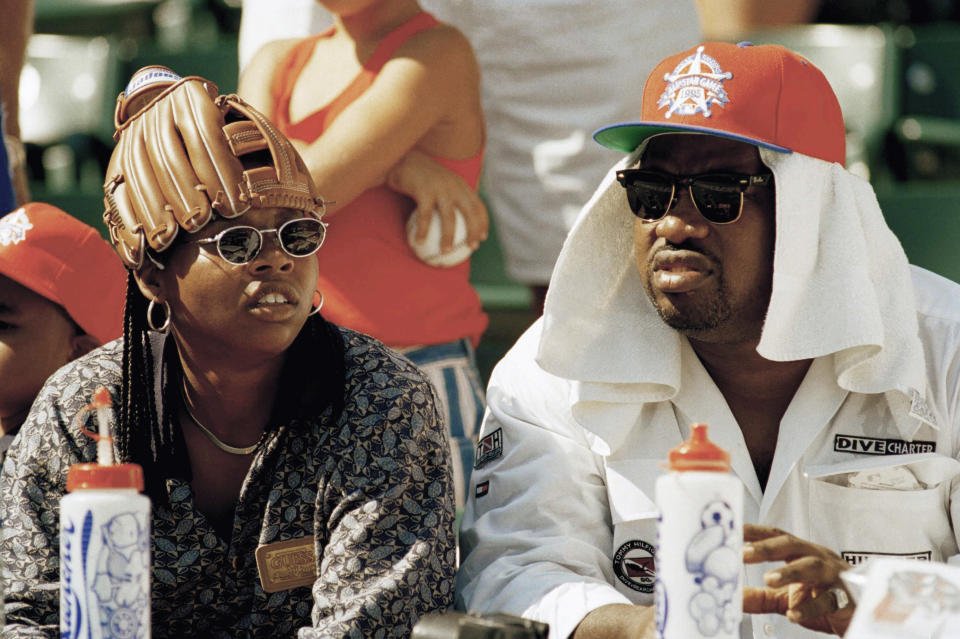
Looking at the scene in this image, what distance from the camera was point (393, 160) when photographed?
10.8 feet

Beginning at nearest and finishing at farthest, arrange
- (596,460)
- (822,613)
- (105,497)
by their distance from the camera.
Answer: (105,497)
(822,613)
(596,460)

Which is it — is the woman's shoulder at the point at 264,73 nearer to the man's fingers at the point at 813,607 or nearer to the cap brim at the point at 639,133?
the cap brim at the point at 639,133

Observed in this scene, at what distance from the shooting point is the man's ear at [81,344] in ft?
10.6

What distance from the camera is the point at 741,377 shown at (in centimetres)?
275

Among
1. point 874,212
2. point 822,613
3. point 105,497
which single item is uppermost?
point 874,212

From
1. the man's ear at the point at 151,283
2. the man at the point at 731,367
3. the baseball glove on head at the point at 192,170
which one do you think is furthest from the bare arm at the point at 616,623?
the man's ear at the point at 151,283

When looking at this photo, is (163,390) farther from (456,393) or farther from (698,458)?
(698,458)

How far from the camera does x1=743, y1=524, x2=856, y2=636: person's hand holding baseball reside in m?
1.94

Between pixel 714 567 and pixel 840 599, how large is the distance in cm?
44

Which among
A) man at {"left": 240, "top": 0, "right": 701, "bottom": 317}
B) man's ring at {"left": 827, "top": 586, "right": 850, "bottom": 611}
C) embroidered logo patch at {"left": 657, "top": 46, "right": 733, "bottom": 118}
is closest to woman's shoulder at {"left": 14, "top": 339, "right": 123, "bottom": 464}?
embroidered logo patch at {"left": 657, "top": 46, "right": 733, "bottom": 118}

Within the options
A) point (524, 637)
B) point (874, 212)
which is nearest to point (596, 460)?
point (874, 212)

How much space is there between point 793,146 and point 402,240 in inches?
43.7

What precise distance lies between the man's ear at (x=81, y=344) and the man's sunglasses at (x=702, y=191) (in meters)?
1.37

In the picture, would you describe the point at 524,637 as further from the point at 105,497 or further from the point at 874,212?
the point at 874,212
